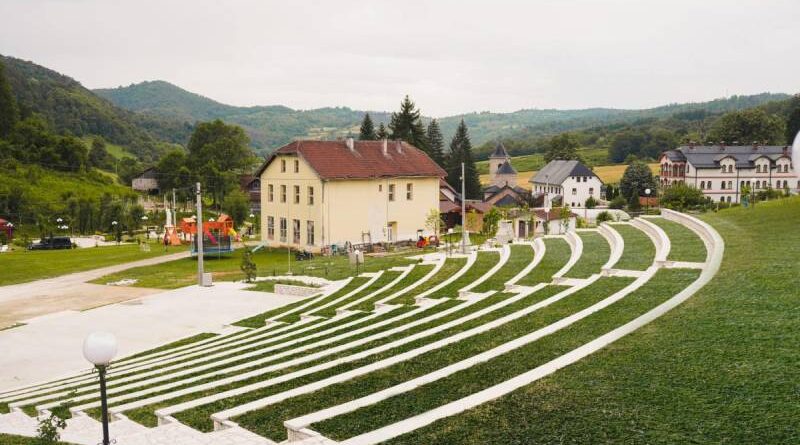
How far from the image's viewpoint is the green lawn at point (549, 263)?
1841 centimetres

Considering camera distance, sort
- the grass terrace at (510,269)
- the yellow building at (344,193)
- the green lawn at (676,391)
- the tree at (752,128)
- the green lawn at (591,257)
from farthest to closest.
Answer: the tree at (752,128) → the yellow building at (344,193) → the grass terrace at (510,269) → the green lawn at (591,257) → the green lawn at (676,391)

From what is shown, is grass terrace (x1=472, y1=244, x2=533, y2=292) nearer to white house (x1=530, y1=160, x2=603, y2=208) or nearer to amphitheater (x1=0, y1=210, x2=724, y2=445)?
amphitheater (x1=0, y1=210, x2=724, y2=445)

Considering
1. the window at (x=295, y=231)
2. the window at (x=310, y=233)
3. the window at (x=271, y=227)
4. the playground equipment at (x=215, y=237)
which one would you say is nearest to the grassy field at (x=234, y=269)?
the playground equipment at (x=215, y=237)

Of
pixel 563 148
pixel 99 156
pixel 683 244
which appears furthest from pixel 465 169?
pixel 99 156

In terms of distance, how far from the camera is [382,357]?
11.6 metres

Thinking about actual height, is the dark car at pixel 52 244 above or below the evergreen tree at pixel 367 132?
below

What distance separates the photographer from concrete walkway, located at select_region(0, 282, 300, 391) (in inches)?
653

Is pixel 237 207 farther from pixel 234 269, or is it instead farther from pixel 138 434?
pixel 138 434

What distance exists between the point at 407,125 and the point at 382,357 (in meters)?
68.0

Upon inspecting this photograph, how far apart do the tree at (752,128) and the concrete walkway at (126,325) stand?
93500mm

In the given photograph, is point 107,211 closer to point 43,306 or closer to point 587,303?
point 43,306

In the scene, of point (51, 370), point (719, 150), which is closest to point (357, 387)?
point (51, 370)

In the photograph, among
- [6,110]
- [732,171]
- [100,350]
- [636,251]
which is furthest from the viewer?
[6,110]

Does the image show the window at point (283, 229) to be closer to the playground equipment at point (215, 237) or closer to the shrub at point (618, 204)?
the playground equipment at point (215, 237)
